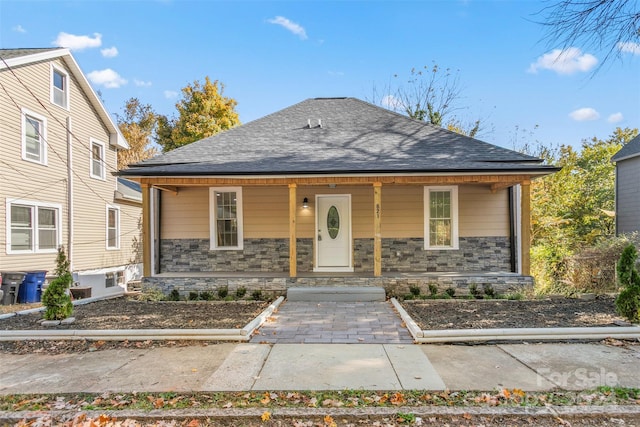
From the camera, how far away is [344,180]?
319 inches

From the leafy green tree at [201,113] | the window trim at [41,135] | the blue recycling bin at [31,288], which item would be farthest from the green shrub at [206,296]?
the leafy green tree at [201,113]

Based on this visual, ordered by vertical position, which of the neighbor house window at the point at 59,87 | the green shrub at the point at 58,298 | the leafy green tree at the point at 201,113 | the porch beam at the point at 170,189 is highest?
the leafy green tree at the point at 201,113

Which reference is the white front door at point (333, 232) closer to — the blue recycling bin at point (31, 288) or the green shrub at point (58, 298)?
the green shrub at point (58, 298)

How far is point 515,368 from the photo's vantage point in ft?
13.1

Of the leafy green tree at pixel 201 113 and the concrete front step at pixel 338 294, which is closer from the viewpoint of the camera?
the concrete front step at pixel 338 294

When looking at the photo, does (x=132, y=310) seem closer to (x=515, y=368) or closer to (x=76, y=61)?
(x=515, y=368)

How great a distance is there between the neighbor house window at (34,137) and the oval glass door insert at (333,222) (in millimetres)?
9222

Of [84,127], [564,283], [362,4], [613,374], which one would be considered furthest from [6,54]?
[564,283]

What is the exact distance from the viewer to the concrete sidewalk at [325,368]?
361 cm

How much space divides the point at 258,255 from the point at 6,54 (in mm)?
9828

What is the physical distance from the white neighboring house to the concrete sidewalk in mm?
7446

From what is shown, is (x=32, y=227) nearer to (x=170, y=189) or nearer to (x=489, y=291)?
(x=170, y=189)

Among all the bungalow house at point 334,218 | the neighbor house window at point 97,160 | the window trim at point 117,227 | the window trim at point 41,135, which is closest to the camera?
the bungalow house at point 334,218

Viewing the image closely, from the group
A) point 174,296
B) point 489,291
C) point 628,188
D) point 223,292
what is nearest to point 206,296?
point 223,292
